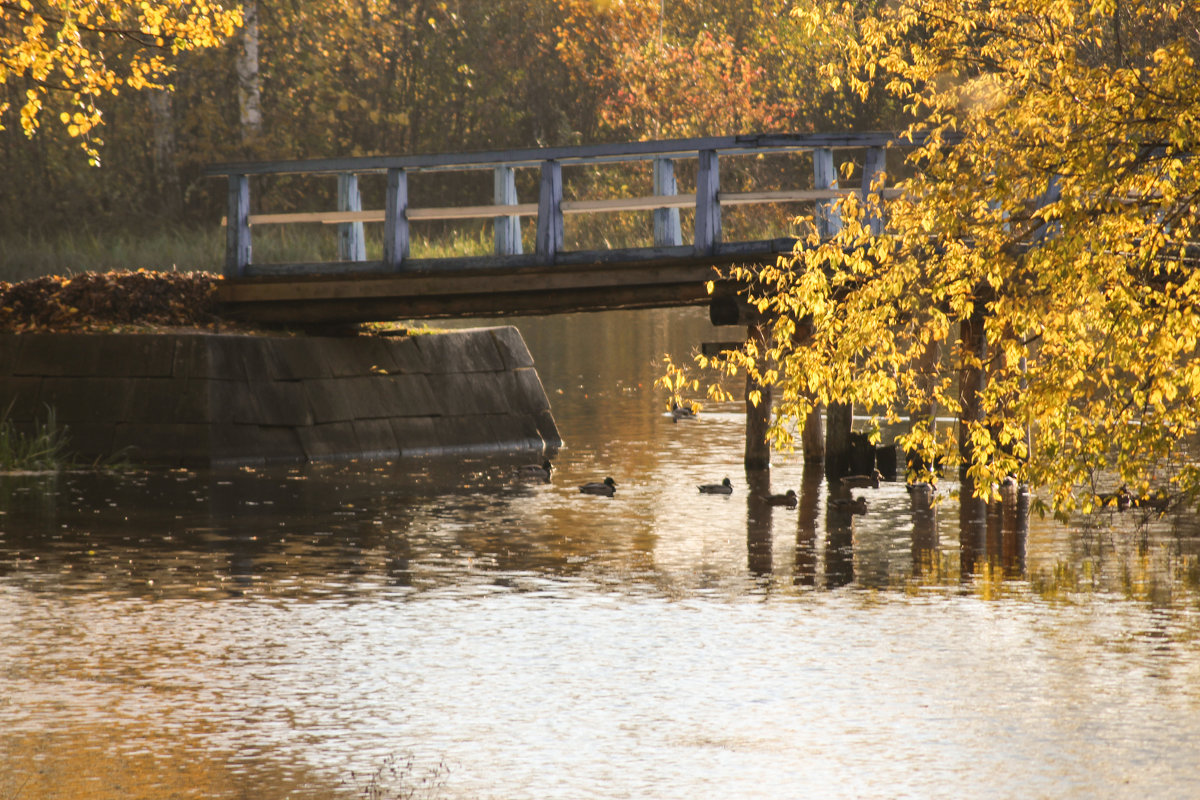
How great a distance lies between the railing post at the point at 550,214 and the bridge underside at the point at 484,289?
0.12 m

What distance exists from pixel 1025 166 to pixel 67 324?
11.8m

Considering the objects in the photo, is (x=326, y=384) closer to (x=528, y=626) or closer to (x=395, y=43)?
(x=528, y=626)

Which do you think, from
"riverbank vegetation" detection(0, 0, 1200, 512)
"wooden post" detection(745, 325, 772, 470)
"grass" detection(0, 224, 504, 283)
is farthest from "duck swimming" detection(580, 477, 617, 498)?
"grass" detection(0, 224, 504, 283)

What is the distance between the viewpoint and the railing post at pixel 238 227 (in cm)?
2045

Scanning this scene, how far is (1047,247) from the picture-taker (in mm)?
10109

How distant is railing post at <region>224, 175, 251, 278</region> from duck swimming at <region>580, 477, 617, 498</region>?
504 centimetres

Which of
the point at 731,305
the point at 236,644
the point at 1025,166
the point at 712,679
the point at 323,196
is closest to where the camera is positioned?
the point at 712,679

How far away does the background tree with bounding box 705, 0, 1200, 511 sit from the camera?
33.7 ft

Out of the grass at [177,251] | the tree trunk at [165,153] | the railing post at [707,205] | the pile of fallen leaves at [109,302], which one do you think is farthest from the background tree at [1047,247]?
the tree trunk at [165,153]

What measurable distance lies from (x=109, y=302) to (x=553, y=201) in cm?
486

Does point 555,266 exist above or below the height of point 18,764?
above

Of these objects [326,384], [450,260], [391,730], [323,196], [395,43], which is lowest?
[391,730]

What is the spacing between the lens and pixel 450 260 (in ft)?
64.0

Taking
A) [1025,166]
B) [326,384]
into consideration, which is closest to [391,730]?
[1025,166]
